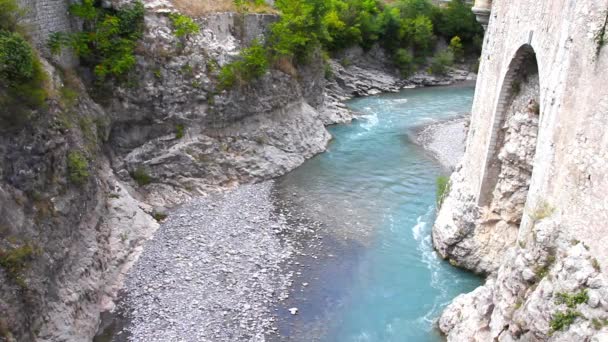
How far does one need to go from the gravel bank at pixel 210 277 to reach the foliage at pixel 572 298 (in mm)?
7195

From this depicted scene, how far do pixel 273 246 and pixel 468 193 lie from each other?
6.69 meters

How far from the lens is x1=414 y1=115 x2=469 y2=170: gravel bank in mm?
27234

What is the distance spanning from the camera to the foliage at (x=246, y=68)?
23.5m

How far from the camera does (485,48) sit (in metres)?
16.9

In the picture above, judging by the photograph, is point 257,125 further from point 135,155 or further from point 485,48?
point 485,48

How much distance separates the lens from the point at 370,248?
17.8m

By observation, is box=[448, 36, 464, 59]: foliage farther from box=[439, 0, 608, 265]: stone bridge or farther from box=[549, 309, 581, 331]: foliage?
box=[549, 309, 581, 331]: foliage

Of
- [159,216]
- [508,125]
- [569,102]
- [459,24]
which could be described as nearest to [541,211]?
[569,102]

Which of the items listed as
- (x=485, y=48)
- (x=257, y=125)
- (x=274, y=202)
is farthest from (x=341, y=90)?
(x=485, y=48)

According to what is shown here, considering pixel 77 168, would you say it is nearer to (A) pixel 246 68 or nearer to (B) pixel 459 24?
(A) pixel 246 68

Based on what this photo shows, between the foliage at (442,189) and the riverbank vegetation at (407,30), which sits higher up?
the riverbank vegetation at (407,30)

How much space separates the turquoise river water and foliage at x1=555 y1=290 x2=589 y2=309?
4.41 m

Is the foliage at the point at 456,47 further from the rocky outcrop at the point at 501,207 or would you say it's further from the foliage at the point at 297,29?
the rocky outcrop at the point at 501,207

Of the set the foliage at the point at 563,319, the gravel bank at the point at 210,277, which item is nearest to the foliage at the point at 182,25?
the gravel bank at the point at 210,277
